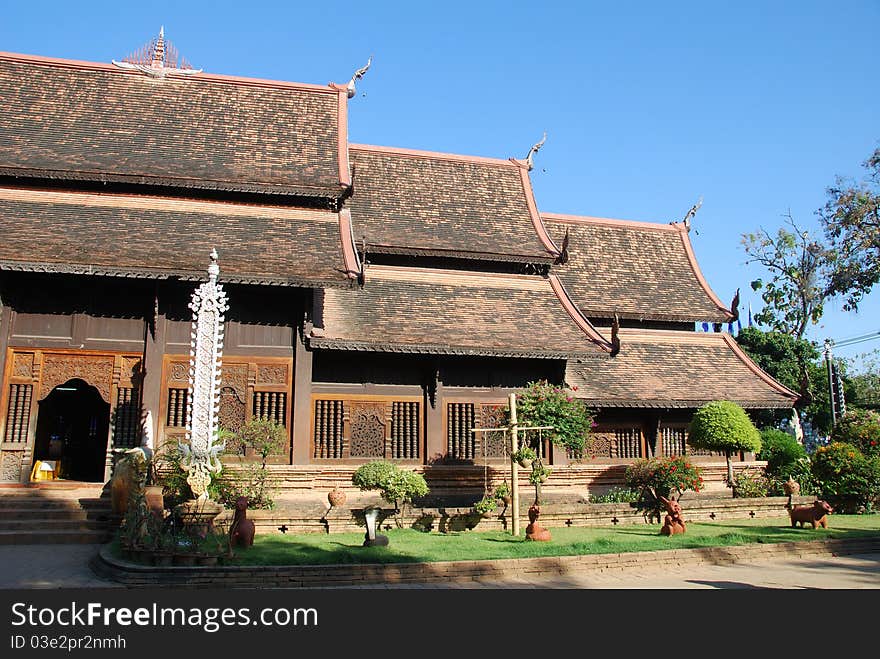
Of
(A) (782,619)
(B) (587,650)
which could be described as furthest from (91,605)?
(A) (782,619)

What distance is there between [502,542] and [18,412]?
9.43 meters

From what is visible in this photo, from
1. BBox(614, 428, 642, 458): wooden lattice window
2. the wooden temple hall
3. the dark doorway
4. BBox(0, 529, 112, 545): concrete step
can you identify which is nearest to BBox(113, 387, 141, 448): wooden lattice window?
the wooden temple hall

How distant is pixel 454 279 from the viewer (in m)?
19.0

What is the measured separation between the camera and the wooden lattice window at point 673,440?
765 inches

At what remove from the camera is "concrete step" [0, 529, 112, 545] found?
38.8 feet

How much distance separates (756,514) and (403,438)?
778cm

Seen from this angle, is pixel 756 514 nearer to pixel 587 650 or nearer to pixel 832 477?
pixel 832 477

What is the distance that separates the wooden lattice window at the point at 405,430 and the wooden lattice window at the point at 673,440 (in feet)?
22.1

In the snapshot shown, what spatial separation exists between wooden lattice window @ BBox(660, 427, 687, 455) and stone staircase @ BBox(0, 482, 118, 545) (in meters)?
13.0

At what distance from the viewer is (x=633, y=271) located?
2331 centimetres

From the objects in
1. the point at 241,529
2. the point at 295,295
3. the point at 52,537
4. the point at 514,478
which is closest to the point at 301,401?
the point at 295,295

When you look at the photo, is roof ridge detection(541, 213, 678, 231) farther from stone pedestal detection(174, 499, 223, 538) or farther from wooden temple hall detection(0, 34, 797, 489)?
stone pedestal detection(174, 499, 223, 538)

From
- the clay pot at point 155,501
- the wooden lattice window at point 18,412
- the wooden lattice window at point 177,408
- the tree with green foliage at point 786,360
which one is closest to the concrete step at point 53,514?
the wooden lattice window at point 18,412

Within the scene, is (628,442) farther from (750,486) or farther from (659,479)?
(659,479)
